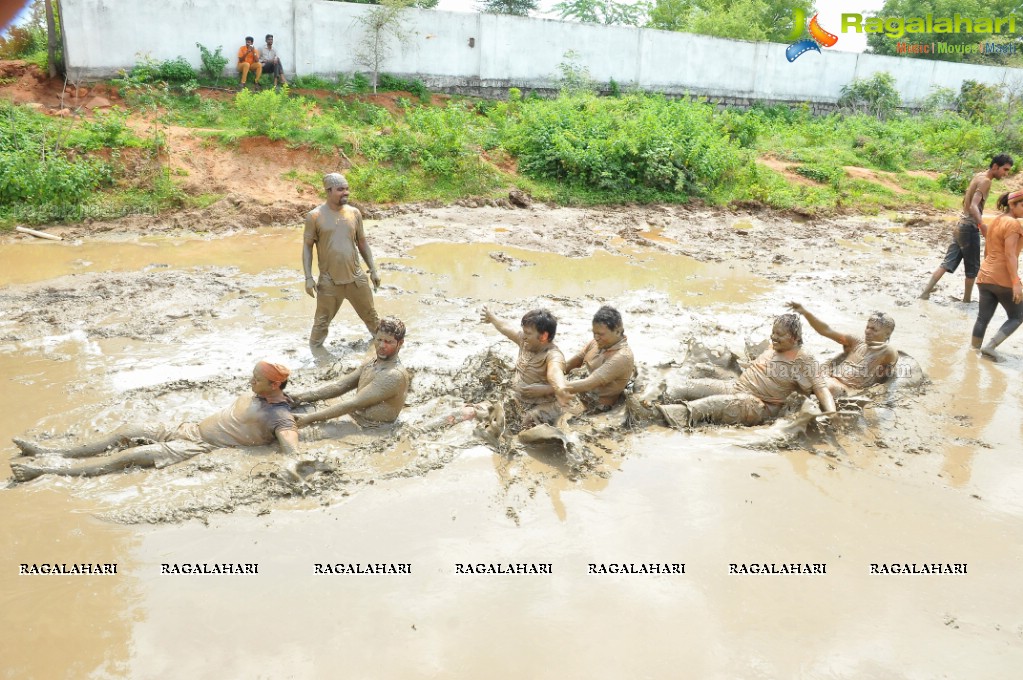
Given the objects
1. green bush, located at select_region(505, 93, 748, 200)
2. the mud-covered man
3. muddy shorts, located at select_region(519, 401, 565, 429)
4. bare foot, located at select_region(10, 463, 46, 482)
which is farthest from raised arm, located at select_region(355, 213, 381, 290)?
green bush, located at select_region(505, 93, 748, 200)

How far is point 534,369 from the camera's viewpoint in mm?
5598

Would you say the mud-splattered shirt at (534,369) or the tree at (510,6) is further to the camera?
the tree at (510,6)

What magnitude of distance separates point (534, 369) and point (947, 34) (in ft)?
133

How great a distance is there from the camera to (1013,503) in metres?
4.80

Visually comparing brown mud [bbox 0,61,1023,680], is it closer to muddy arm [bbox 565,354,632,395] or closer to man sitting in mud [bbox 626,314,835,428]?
man sitting in mud [bbox 626,314,835,428]

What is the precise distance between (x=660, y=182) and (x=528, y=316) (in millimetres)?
11081

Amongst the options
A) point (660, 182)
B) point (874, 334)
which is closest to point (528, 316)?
point (874, 334)

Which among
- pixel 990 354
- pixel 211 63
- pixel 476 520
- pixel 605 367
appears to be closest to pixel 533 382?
pixel 605 367

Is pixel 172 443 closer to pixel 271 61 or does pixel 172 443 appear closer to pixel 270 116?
pixel 270 116

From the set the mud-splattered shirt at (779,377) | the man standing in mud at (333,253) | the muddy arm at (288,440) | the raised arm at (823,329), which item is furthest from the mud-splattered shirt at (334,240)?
the raised arm at (823,329)

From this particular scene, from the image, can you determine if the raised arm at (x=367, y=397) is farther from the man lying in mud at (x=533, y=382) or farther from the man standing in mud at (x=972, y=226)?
the man standing in mud at (x=972, y=226)

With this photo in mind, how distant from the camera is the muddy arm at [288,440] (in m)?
4.71

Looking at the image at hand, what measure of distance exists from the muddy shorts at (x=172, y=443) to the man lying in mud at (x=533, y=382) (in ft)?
5.73

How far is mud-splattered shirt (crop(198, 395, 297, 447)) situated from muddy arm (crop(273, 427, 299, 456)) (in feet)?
0.14
